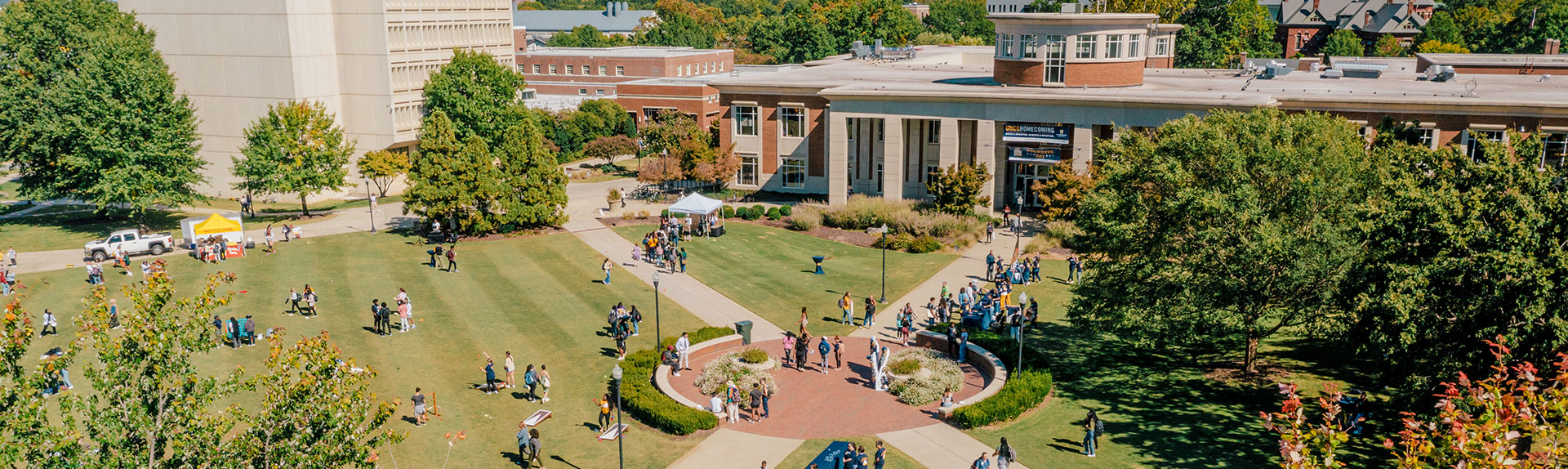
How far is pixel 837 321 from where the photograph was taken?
135ft

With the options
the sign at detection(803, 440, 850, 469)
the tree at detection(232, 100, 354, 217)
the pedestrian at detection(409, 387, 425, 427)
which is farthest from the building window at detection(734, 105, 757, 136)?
the sign at detection(803, 440, 850, 469)

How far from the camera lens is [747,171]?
69.7 meters

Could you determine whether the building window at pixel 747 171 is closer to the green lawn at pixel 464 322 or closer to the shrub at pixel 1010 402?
the green lawn at pixel 464 322

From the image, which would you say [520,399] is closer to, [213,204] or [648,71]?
[213,204]

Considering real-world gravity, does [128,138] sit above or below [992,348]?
above

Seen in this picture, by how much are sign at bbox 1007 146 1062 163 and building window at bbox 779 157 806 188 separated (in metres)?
14.4

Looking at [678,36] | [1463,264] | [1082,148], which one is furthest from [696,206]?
[678,36]

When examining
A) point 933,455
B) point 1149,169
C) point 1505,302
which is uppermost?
point 1149,169

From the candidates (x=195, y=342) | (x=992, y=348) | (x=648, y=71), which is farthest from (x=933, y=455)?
(x=648, y=71)

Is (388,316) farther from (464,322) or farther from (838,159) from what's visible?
(838,159)

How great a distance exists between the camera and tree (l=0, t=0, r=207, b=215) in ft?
170

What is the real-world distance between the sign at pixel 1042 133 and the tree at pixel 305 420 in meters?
45.3

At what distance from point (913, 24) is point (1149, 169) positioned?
5145 inches

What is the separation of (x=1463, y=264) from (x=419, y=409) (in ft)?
86.5
